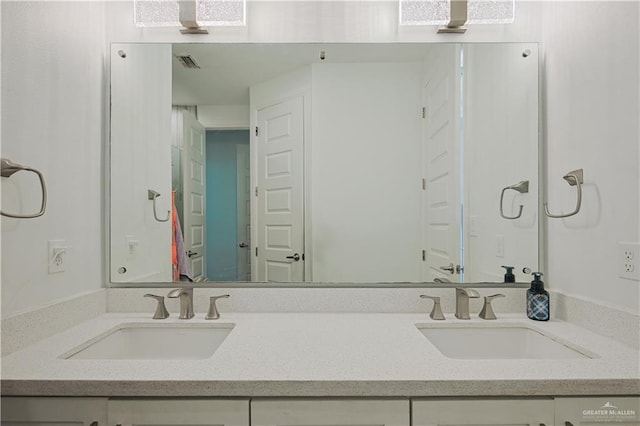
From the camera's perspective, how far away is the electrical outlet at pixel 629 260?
101cm

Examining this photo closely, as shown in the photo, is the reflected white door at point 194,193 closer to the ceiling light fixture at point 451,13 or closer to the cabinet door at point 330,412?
the cabinet door at point 330,412

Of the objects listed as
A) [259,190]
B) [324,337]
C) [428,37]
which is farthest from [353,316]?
[428,37]

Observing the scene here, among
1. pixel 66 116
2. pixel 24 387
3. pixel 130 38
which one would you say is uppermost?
pixel 130 38

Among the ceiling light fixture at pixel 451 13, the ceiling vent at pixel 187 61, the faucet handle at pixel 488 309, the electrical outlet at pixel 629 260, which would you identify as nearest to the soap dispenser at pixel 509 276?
the faucet handle at pixel 488 309

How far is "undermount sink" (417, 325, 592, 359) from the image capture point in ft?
4.26

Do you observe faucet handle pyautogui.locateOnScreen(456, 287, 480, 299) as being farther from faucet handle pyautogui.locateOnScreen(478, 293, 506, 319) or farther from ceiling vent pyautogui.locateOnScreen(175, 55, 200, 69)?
ceiling vent pyautogui.locateOnScreen(175, 55, 200, 69)

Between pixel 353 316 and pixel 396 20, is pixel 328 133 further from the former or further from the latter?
pixel 353 316

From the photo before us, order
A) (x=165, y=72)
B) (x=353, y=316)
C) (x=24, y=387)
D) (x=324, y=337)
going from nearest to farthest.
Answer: (x=24, y=387), (x=324, y=337), (x=353, y=316), (x=165, y=72)

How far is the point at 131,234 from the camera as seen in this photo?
1500 millimetres

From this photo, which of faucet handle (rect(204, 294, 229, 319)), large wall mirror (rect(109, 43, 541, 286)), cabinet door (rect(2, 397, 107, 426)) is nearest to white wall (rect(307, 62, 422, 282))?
large wall mirror (rect(109, 43, 541, 286))

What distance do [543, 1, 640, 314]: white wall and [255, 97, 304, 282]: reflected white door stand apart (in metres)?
0.97

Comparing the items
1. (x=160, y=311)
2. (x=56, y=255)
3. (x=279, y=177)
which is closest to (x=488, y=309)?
(x=279, y=177)

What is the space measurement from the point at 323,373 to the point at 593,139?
1.10m

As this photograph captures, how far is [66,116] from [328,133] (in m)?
0.93
